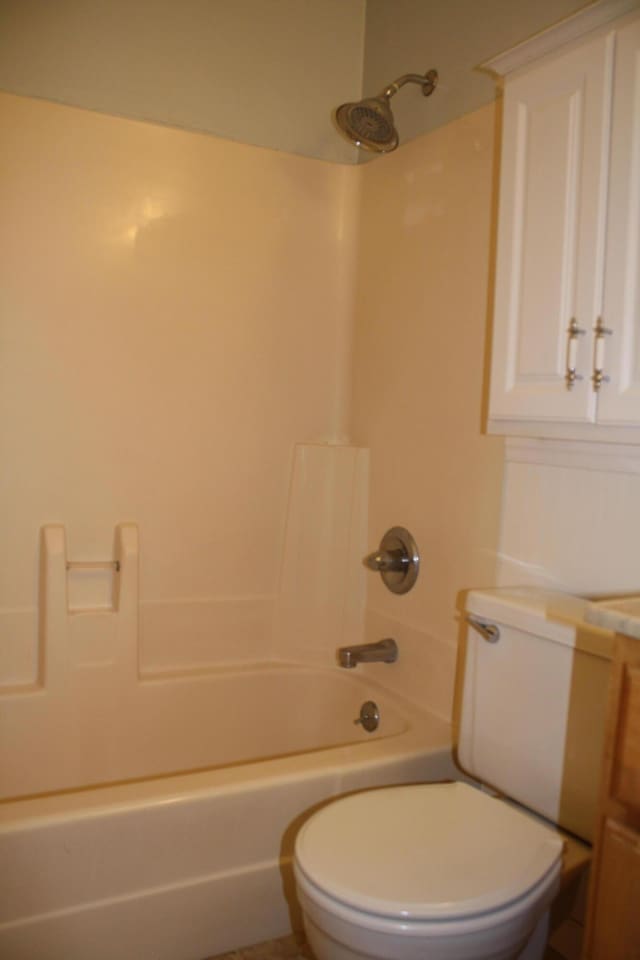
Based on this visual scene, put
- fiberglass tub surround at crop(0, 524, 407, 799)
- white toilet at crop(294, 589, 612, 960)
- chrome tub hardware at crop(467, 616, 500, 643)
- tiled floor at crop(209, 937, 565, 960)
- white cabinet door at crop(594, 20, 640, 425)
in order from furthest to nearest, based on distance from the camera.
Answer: fiberglass tub surround at crop(0, 524, 407, 799) → tiled floor at crop(209, 937, 565, 960) → chrome tub hardware at crop(467, 616, 500, 643) → white cabinet door at crop(594, 20, 640, 425) → white toilet at crop(294, 589, 612, 960)

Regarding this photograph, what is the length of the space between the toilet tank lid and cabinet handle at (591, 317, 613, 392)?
0.42 meters

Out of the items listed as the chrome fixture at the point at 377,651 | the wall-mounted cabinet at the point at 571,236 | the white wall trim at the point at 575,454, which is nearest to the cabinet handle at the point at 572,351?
the wall-mounted cabinet at the point at 571,236

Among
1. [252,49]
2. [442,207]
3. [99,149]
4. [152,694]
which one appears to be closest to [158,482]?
[152,694]

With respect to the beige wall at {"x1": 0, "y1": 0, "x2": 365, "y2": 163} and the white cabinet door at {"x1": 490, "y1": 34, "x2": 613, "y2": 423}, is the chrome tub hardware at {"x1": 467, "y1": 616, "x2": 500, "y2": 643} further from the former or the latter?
the beige wall at {"x1": 0, "y1": 0, "x2": 365, "y2": 163}

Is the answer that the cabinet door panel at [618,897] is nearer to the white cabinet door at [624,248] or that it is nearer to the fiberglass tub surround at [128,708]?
the white cabinet door at [624,248]

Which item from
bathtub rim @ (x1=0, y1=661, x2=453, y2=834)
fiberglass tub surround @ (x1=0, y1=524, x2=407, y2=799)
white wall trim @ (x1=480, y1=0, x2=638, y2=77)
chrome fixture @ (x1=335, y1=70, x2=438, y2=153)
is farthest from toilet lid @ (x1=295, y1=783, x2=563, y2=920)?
chrome fixture @ (x1=335, y1=70, x2=438, y2=153)

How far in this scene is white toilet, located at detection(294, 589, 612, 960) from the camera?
111cm

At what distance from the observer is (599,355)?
1329mm

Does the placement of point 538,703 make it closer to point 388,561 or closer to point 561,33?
point 388,561

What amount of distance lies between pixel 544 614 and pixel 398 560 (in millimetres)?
761

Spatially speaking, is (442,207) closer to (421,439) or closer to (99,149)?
(421,439)

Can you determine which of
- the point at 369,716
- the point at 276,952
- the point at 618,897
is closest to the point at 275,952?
the point at 276,952

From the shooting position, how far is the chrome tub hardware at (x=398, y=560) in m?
2.13

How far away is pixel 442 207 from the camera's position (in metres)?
2.03
